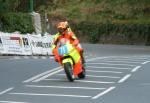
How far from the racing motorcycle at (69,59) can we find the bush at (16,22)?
26.8 meters

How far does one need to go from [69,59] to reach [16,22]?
2838cm

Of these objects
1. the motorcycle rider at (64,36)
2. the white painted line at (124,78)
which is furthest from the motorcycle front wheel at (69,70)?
the white painted line at (124,78)

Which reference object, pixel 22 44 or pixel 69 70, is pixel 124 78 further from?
pixel 22 44

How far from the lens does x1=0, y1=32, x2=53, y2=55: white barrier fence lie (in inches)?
1329

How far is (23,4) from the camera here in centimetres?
6775

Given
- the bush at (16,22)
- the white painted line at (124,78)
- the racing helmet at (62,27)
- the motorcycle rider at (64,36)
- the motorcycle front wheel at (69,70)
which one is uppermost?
the racing helmet at (62,27)

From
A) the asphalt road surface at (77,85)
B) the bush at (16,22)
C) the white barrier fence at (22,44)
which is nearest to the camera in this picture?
the asphalt road surface at (77,85)

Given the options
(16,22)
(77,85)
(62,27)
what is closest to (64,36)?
(62,27)

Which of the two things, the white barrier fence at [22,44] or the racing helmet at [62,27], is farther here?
the white barrier fence at [22,44]

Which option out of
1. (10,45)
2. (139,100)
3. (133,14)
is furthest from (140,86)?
(133,14)

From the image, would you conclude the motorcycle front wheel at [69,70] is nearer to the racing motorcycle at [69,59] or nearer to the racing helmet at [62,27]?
the racing motorcycle at [69,59]

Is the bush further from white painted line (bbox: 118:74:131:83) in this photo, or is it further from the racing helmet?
the racing helmet

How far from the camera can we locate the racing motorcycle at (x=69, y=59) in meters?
17.0

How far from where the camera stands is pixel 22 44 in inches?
1348
